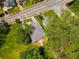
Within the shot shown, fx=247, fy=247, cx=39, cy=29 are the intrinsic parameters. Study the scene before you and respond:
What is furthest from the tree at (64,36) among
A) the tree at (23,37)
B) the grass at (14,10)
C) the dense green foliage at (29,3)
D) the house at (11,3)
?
the house at (11,3)

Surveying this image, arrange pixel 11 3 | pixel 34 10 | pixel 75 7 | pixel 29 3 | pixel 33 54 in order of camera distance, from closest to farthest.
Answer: pixel 33 54 < pixel 75 7 < pixel 34 10 < pixel 29 3 < pixel 11 3

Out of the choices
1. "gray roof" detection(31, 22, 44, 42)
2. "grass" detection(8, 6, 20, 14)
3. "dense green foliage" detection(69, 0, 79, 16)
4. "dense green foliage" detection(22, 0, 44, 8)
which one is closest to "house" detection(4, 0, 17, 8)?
"grass" detection(8, 6, 20, 14)

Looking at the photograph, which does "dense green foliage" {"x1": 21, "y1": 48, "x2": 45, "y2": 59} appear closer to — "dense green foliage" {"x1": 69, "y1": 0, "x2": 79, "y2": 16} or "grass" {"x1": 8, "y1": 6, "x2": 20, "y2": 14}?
"dense green foliage" {"x1": 69, "y1": 0, "x2": 79, "y2": 16}

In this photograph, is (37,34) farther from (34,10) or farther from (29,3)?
(29,3)

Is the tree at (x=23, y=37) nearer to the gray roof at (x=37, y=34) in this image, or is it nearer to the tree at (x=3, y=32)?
the gray roof at (x=37, y=34)

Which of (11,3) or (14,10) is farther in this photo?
(11,3)

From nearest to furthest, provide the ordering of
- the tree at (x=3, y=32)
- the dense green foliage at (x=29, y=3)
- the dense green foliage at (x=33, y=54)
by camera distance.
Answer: the dense green foliage at (x=33, y=54) < the tree at (x=3, y=32) < the dense green foliage at (x=29, y=3)

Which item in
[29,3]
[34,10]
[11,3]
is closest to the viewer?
[34,10]

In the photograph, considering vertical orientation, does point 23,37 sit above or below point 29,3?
below

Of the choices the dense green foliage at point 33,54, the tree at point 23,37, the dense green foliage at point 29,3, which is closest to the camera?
the dense green foliage at point 33,54

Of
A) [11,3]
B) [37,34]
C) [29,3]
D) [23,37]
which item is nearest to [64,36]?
[37,34]
